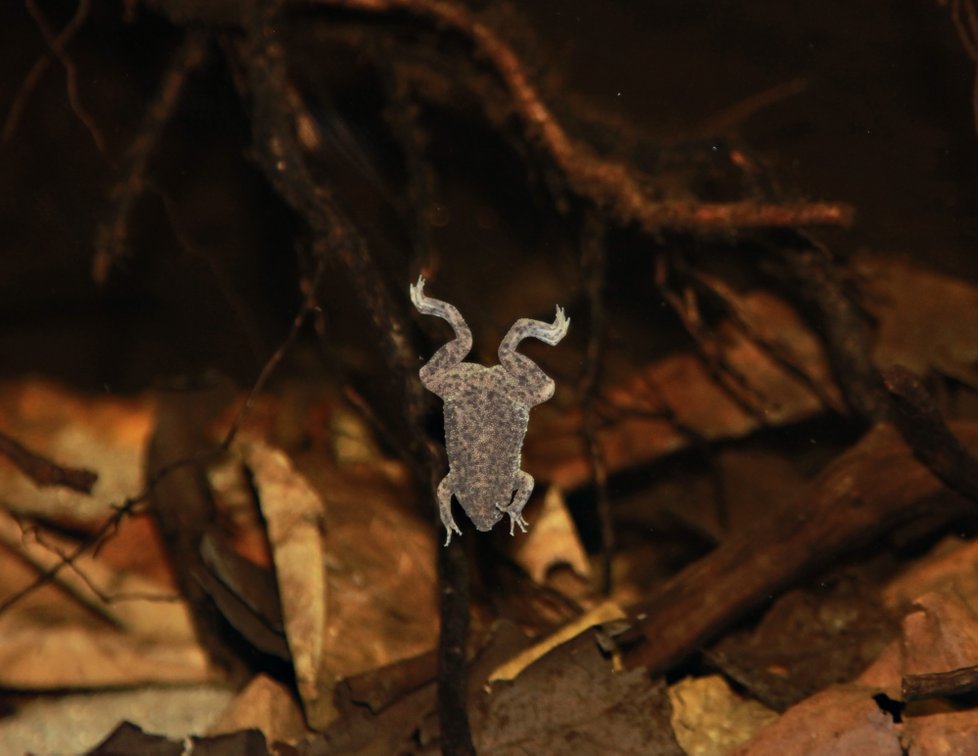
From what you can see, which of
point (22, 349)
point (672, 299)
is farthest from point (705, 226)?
point (22, 349)

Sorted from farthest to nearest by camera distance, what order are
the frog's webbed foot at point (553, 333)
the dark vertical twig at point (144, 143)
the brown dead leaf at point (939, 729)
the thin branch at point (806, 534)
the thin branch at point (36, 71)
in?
1. the thin branch at point (36, 71)
2. the dark vertical twig at point (144, 143)
3. the thin branch at point (806, 534)
4. the frog's webbed foot at point (553, 333)
5. the brown dead leaf at point (939, 729)

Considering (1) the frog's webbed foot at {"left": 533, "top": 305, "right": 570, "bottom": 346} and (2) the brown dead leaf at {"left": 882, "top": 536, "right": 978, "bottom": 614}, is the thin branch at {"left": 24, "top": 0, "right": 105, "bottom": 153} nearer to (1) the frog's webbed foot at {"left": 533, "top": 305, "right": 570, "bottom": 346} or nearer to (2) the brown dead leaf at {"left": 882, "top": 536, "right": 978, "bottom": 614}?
(1) the frog's webbed foot at {"left": 533, "top": 305, "right": 570, "bottom": 346}

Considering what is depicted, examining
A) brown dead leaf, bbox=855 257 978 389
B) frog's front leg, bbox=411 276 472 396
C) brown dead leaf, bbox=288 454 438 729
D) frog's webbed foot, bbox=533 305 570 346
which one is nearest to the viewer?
frog's front leg, bbox=411 276 472 396

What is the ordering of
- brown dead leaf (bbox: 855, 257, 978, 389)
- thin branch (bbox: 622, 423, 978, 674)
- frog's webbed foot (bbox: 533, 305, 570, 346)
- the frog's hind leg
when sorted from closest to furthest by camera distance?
→ 1. the frog's hind leg
2. frog's webbed foot (bbox: 533, 305, 570, 346)
3. thin branch (bbox: 622, 423, 978, 674)
4. brown dead leaf (bbox: 855, 257, 978, 389)

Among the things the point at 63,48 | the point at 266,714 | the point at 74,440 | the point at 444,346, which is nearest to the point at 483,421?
the point at 444,346

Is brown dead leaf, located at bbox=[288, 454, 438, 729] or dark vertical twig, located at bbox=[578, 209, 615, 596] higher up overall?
dark vertical twig, located at bbox=[578, 209, 615, 596]

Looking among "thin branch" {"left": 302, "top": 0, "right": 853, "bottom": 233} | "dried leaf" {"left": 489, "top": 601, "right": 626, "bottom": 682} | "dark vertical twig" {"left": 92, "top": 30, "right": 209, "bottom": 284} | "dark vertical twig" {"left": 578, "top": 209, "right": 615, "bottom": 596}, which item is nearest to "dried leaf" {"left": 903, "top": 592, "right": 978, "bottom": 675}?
"dried leaf" {"left": 489, "top": 601, "right": 626, "bottom": 682}

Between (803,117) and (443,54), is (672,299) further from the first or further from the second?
(443,54)

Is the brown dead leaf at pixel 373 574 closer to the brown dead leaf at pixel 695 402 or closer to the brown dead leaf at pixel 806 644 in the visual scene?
the brown dead leaf at pixel 695 402

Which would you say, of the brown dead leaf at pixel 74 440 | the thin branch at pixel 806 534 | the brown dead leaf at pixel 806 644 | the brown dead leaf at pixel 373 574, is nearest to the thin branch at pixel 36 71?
the brown dead leaf at pixel 74 440
